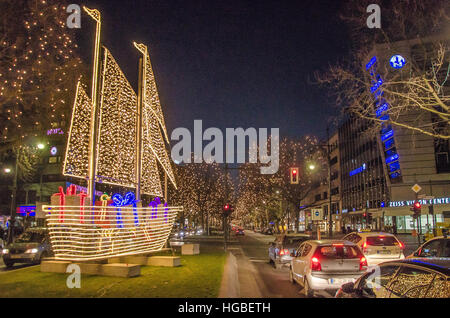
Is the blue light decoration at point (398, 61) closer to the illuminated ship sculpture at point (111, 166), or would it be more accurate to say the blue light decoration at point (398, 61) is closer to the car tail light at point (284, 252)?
the car tail light at point (284, 252)

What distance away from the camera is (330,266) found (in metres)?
9.85

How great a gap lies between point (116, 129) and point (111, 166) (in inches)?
59.0

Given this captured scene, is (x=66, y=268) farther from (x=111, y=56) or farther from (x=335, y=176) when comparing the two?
(x=335, y=176)

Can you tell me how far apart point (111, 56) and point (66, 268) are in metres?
7.56

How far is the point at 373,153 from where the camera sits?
64.2 metres

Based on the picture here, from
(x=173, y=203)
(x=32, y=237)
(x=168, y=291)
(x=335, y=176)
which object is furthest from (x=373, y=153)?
(x=168, y=291)

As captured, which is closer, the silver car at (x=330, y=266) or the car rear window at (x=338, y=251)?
the silver car at (x=330, y=266)

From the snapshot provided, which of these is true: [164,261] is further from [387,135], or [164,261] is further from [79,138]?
[387,135]

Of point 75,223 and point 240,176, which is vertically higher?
point 240,176

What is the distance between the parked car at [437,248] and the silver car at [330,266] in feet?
8.56

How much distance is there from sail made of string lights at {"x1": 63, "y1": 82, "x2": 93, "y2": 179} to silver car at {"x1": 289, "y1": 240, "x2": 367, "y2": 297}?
7445 millimetres

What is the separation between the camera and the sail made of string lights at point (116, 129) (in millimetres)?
13859

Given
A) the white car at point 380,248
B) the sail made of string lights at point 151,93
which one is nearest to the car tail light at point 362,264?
the white car at point 380,248

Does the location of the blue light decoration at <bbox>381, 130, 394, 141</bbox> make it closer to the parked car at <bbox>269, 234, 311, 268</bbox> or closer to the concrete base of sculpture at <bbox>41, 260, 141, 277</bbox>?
the parked car at <bbox>269, 234, 311, 268</bbox>
